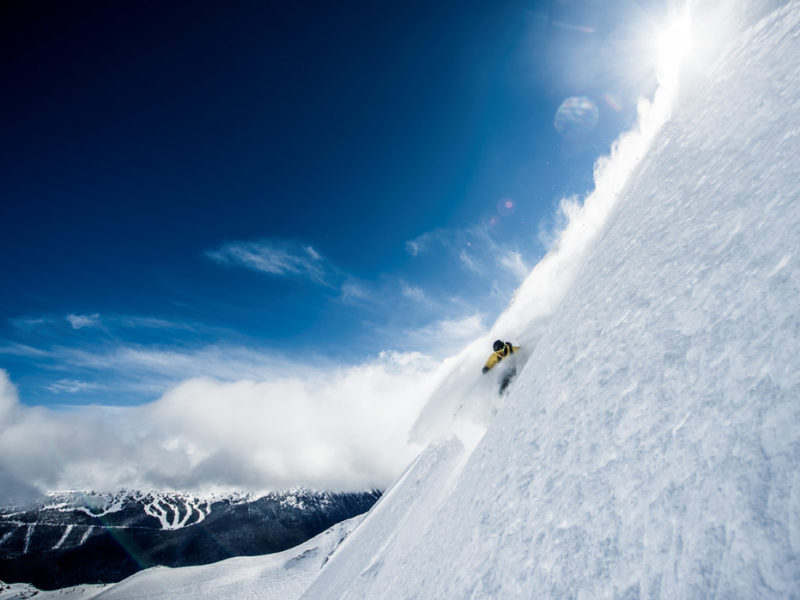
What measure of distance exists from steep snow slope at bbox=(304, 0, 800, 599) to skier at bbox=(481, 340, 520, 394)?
6542 mm

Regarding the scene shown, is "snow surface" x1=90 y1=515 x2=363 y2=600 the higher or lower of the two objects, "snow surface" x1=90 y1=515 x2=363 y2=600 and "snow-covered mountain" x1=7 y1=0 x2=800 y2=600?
the higher

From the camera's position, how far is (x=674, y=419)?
2.19 meters

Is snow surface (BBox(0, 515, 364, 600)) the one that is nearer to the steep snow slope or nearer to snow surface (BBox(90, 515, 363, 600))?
snow surface (BBox(90, 515, 363, 600))

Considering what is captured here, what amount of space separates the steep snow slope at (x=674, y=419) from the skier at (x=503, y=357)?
6.54 m

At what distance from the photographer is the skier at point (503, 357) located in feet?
37.5

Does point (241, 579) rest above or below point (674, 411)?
above

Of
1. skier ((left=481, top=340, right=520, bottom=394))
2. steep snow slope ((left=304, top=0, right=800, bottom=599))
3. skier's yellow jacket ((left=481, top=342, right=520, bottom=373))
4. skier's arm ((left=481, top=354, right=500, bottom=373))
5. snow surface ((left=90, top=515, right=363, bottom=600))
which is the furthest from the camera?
snow surface ((left=90, top=515, right=363, bottom=600))

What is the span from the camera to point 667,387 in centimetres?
241

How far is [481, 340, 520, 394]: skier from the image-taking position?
11430mm

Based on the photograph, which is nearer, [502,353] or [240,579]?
[502,353]

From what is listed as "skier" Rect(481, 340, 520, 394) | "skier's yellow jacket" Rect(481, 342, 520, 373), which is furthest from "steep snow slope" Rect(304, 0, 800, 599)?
"skier's yellow jacket" Rect(481, 342, 520, 373)

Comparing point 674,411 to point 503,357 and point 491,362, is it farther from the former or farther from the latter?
point 491,362

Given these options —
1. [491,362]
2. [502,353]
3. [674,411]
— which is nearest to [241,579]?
[491,362]

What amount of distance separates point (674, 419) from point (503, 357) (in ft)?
32.6
